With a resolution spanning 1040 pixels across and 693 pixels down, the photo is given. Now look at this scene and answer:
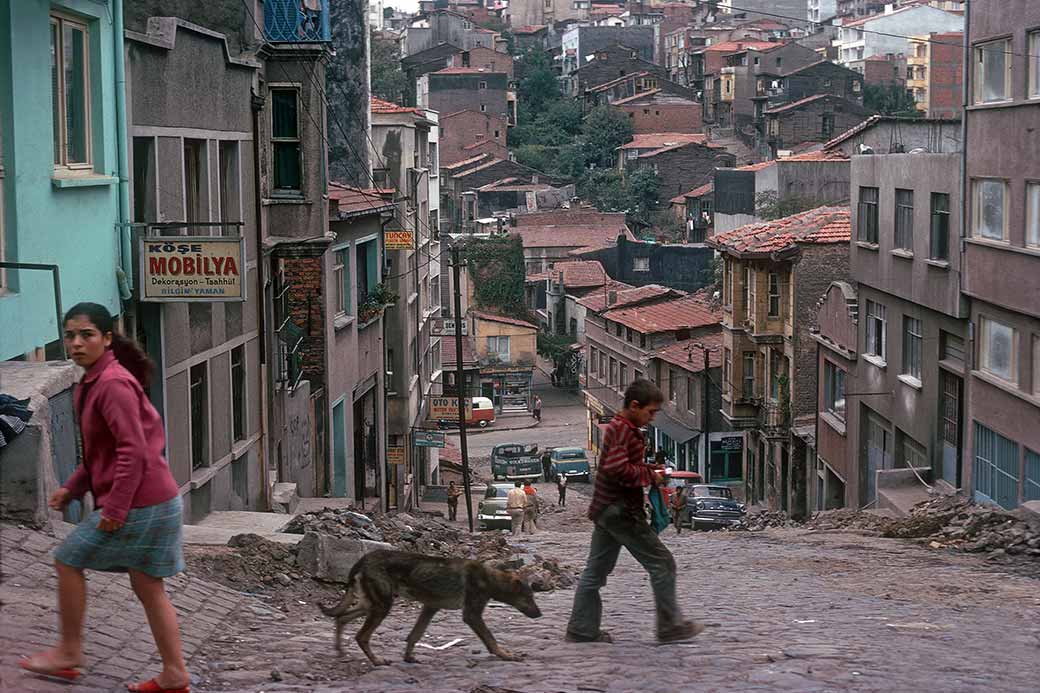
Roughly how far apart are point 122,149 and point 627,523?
8.34 meters

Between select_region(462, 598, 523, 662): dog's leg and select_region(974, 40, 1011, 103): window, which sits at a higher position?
select_region(974, 40, 1011, 103): window

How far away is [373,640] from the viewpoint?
8.59 m

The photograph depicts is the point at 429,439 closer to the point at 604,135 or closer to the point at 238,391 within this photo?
the point at 238,391

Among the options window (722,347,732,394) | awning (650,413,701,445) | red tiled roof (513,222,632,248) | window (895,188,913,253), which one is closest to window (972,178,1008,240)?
window (895,188,913,253)

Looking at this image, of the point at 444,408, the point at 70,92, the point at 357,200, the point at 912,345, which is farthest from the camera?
the point at 444,408

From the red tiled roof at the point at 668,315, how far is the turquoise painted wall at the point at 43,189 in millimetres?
38541

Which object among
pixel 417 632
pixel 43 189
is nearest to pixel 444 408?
pixel 43 189

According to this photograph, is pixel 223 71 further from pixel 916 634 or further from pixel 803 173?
pixel 803 173

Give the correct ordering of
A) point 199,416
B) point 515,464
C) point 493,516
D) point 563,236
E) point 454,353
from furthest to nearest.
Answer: point 563,236 → point 454,353 → point 515,464 → point 493,516 → point 199,416

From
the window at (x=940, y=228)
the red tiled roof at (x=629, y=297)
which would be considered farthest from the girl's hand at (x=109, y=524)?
the red tiled roof at (x=629, y=297)

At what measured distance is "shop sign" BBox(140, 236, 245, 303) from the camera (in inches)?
547

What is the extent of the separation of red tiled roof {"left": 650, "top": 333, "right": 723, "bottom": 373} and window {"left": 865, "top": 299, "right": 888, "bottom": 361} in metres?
16.0

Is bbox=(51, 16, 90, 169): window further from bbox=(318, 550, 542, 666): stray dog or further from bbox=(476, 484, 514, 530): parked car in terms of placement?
bbox=(476, 484, 514, 530): parked car

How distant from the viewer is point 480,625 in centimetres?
780
